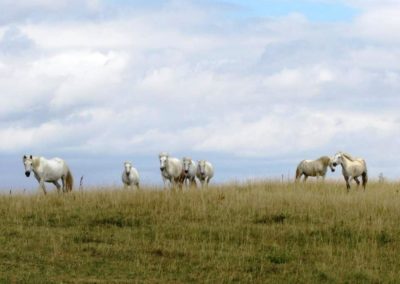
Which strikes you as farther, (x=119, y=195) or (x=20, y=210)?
(x=119, y=195)

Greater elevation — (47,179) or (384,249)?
(47,179)

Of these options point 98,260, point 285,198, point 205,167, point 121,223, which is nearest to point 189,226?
point 121,223

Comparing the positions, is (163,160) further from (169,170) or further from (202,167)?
(202,167)

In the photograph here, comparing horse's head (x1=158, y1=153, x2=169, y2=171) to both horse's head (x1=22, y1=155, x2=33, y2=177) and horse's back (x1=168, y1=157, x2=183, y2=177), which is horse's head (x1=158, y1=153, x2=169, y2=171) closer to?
horse's back (x1=168, y1=157, x2=183, y2=177)

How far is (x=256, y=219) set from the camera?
65.7 feet

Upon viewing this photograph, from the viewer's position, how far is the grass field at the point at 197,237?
46.0ft

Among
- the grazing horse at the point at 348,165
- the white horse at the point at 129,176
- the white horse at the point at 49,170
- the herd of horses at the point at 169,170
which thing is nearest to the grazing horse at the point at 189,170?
the herd of horses at the point at 169,170

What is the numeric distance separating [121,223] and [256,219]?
354 centimetres

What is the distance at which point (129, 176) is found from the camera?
30.5m

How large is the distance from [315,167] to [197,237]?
2010 cm

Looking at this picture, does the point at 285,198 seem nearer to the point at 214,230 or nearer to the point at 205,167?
the point at 214,230

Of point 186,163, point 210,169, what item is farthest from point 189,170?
point 210,169

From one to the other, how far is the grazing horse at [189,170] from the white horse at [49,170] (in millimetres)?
4717

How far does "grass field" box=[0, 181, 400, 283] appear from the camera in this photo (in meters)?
14.0
